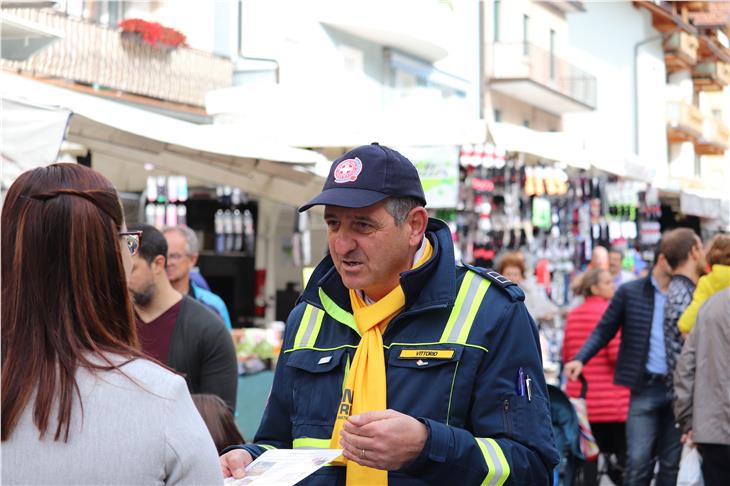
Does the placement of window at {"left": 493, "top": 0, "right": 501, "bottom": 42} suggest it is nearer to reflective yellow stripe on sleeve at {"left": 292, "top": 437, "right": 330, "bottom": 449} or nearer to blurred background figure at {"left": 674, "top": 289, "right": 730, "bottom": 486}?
blurred background figure at {"left": 674, "top": 289, "right": 730, "bottom": 486}

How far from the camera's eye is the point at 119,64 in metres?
20.2

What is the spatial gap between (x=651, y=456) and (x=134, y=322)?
7045 mm

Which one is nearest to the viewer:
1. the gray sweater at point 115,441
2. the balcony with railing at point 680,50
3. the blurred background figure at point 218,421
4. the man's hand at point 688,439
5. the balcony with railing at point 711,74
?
the gray sweater at point 115,441

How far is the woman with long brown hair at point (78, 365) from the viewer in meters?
2.43

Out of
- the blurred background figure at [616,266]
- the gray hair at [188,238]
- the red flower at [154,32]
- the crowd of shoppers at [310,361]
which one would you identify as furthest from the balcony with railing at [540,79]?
the crowd of shoppers at [310,361]

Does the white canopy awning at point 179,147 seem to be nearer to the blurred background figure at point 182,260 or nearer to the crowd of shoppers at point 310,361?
the blurred background figure at point 182,260

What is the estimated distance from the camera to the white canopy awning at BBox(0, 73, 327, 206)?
892cm

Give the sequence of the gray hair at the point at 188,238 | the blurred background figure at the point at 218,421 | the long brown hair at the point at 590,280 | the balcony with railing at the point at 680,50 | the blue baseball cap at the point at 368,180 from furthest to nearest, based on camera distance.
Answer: the balcony with railing at the point at 680,50 → the long brown hair at the point at 590,280 → the gray hair at the point at 188,238 → the blurred background figure at the point at 218,421 → the blue baseball cap at the point at 368,180

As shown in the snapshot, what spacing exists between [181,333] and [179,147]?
16.0 feet

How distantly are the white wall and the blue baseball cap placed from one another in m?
38.9

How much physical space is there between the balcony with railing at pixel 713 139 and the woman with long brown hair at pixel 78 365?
51.2 m

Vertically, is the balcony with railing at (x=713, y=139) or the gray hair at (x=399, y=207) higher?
Answer: the balcony with railing at (x=713, y=139)

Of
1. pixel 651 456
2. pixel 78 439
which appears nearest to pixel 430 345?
pixel 78 439

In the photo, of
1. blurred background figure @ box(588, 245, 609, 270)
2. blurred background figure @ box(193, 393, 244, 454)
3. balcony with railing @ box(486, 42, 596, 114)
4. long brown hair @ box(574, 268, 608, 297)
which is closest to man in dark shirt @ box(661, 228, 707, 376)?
long brown hair @ box(574, 268, 608, 297)
